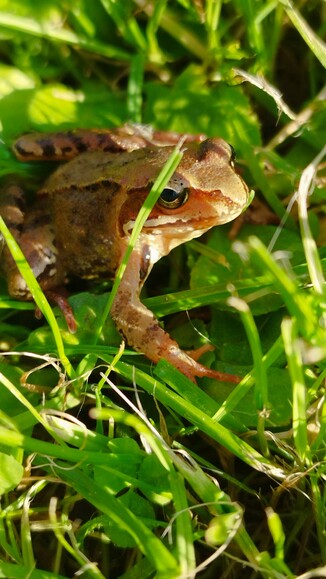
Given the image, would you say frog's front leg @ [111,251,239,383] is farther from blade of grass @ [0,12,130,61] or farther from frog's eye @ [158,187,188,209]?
blade of grass @ [0,12,130,61]

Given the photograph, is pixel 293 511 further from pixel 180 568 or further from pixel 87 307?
pixel 87 307

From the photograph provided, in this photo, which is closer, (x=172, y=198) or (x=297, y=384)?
(x=297, y=384)

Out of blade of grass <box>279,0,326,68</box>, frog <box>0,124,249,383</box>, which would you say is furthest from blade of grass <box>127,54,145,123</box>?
blade of grass <box>279,0,326,68</box>

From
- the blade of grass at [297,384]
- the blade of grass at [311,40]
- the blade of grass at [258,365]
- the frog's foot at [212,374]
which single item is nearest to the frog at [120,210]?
the frog's foot at [212,374]

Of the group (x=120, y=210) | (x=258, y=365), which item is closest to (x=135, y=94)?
(x=120, y=210)

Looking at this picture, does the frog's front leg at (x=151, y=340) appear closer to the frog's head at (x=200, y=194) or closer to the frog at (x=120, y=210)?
the frog at (x=120, y=210)

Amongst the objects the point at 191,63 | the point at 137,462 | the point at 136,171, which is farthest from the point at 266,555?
the point at 191,63

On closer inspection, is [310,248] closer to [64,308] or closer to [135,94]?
[64,308]

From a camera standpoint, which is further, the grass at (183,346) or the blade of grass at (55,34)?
the blade of grass at (55,34)
